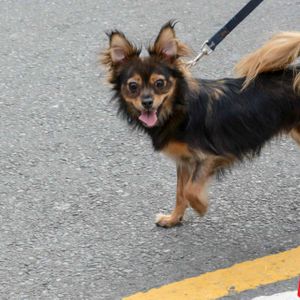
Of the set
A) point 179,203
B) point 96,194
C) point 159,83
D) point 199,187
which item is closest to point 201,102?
point 159,83

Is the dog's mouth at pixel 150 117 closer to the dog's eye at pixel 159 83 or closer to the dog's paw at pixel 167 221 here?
the dog's eye at pixel 159 83

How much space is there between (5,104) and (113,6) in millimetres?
2069

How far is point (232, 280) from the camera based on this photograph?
363cm

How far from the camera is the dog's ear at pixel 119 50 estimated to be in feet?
12.5

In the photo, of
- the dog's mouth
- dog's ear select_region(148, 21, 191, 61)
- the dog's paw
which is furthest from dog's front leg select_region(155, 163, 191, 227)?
dog's ear select_region(148, 21, 191, 61)

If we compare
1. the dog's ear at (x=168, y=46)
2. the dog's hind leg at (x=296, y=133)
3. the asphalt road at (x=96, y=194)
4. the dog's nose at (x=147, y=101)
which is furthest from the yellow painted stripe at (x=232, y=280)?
the dog's ear at (x=168, y=46)

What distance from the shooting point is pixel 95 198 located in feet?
14.4

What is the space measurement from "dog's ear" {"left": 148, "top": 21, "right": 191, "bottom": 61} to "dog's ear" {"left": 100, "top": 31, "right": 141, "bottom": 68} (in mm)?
94

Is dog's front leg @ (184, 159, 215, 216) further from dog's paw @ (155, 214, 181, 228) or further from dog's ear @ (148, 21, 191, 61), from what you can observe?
dog's ear @ (148, 21, 191, 61)

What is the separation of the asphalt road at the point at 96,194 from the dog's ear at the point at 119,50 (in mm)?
861

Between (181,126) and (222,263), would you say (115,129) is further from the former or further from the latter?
(222,263)

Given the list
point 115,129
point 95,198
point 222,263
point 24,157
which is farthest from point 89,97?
point 222,263

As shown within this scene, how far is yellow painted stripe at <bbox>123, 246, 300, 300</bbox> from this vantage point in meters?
3.55

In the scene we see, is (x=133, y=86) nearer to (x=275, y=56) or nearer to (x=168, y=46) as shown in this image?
(x=168, y=46)
